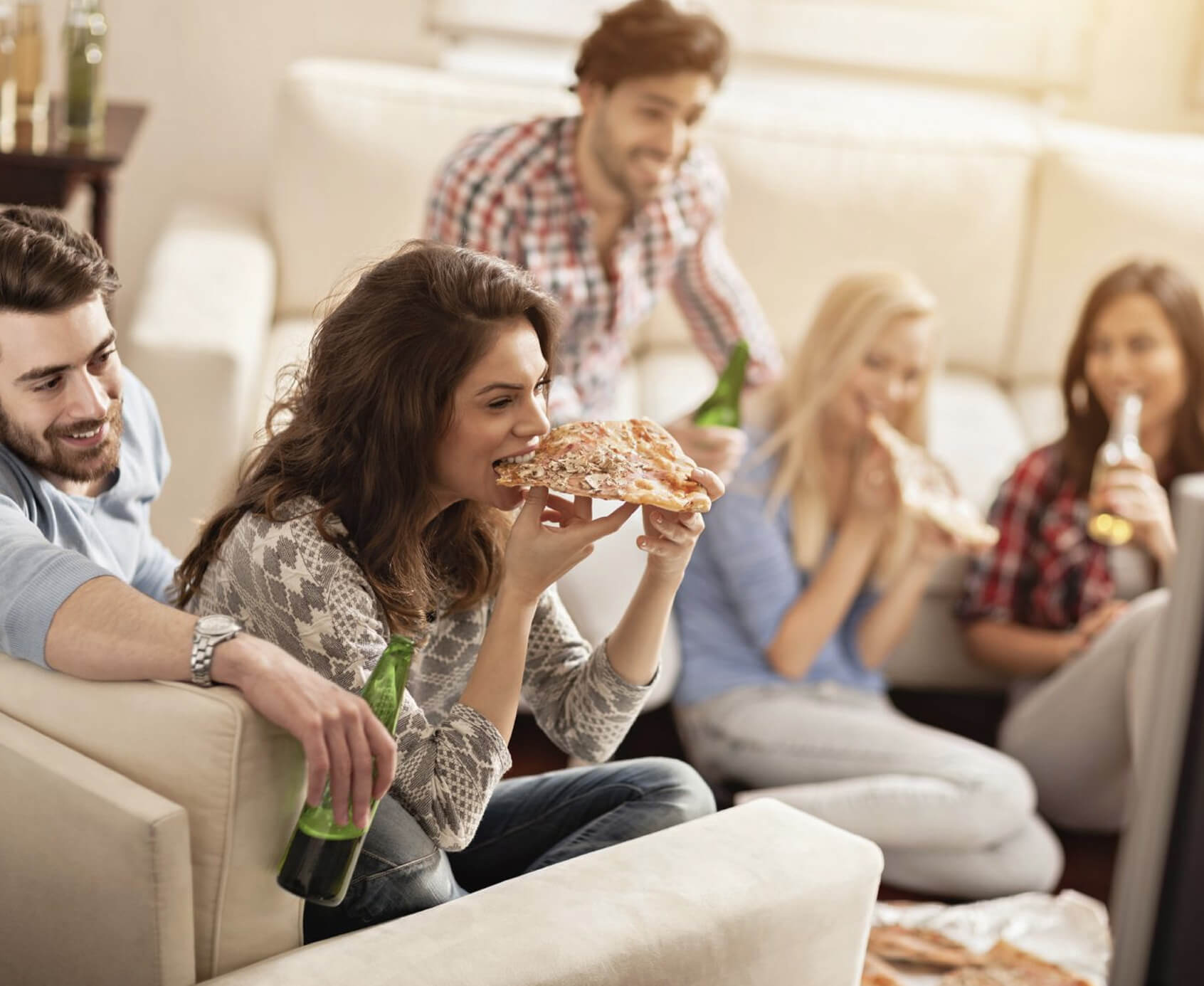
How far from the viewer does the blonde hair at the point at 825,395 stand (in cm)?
249

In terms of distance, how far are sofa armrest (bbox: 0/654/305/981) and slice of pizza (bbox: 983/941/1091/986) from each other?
1.26m

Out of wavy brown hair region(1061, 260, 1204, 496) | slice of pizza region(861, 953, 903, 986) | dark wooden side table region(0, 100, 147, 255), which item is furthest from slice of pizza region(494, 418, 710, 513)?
dark wooden side table region(0, 100, 147, 255)

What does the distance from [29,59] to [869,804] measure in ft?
6.47

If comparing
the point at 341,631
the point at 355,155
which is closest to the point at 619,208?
the point at 355,155

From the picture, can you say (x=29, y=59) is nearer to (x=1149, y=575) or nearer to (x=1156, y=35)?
(x=1149, y=575)

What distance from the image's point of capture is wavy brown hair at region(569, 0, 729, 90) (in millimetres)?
2359

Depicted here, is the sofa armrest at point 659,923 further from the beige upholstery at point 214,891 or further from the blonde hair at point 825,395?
the blonde hair at point 825,395

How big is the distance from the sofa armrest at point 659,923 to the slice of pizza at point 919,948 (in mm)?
782

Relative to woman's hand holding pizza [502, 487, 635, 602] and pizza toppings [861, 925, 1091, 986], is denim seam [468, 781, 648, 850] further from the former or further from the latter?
pizza toppings [861, 925, 1091, 986]

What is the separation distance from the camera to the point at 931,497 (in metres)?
2.49

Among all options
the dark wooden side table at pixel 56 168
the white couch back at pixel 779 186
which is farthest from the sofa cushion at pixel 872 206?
the dark wooden side table at pixel 56 168

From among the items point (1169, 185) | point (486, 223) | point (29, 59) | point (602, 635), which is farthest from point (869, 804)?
point (29, 59)

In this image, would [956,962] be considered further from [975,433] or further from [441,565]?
[975,433]

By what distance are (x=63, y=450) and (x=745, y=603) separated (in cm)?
131
